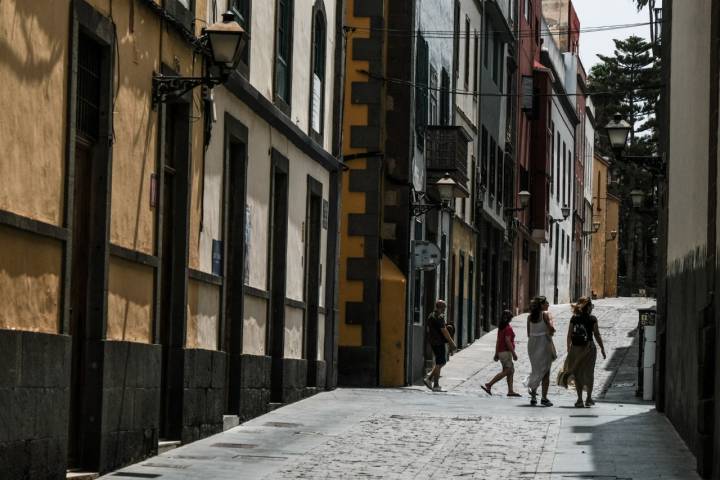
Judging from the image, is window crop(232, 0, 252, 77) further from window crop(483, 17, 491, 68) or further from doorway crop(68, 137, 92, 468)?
window crop(483, 17, 491, 68)

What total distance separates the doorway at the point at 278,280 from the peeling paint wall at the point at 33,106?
9466 mm

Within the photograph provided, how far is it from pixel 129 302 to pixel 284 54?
8.13m

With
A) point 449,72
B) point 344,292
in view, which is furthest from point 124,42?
point 449,72

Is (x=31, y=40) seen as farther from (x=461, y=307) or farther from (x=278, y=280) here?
(x=461, y=307)

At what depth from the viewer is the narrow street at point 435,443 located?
14.0 meters

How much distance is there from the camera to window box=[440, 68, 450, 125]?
35375 mm

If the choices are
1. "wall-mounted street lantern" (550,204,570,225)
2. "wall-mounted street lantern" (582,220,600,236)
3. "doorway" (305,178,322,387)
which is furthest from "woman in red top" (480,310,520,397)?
"wall-mounted street lantern" (582,220,600,236)

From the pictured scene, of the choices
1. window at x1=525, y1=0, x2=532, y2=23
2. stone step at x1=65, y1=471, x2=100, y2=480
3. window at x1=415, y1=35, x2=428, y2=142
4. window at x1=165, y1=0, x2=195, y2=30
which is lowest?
stone step at x1=65, y1=471, x2=100, y2=480

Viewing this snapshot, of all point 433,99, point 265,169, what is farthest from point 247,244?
point 433,99

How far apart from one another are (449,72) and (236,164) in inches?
735

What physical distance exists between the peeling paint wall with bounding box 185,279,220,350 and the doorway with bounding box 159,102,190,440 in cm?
33

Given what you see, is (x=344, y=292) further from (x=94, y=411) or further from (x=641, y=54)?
(x=641, y=54)

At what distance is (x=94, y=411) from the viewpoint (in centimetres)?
1273

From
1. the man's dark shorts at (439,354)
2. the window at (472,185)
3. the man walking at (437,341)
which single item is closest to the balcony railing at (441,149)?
the man walking at (437,341)
